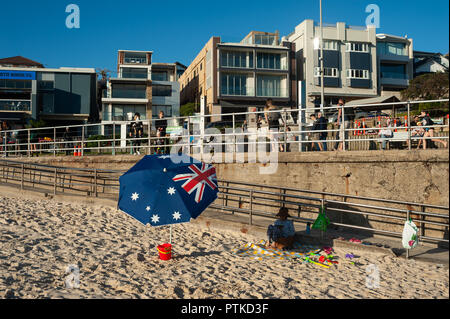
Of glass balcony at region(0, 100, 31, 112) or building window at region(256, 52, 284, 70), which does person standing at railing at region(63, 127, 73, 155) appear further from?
building window at region(256, 52, 284, 70)

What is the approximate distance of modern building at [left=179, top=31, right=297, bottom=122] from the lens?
41344 millimetres

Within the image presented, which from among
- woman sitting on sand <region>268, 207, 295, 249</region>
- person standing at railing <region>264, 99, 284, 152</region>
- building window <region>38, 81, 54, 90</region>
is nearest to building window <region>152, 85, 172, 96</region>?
building window <region>38, 81, 54, 90</region>

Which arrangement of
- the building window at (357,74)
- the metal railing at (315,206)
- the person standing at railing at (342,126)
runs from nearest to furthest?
the metal railing at (315,206), the person standing at railing at (342,126), the building window at (357,74)

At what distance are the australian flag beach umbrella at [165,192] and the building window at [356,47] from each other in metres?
43.8

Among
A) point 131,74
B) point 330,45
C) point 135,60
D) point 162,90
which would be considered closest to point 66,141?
point 162,90

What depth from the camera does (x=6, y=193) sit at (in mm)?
11977

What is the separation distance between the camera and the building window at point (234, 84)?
136ft

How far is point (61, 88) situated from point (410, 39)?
159ft

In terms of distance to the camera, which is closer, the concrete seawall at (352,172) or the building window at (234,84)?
the concrete seawall at (352,172)

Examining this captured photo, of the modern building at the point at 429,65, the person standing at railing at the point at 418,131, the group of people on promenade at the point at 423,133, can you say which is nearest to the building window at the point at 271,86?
the modern building at the point at 429,65

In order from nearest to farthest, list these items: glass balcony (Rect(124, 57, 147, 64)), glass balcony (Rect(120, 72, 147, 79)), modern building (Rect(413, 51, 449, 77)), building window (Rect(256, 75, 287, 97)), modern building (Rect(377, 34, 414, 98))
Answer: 1. building window (Rect(256, 75, 287, 97))
2. glass balcony (Rect(120, 72, 147, 79))
3. modern building (Rect(377, 34, 414, 98))
4. glass balcony (Rect(124, 57, 147, 64))
5. modern building (Rect(413, 51, 449, 77))

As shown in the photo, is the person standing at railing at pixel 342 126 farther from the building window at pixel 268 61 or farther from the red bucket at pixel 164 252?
the building window at pixel 268 61

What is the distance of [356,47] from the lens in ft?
A: 148

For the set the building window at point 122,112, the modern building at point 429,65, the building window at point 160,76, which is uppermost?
the modern building at point 429,65
